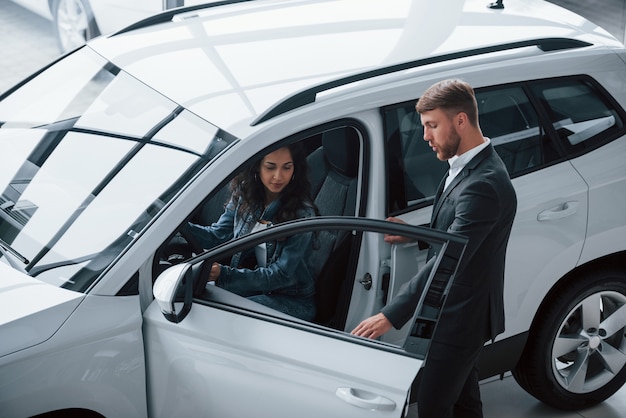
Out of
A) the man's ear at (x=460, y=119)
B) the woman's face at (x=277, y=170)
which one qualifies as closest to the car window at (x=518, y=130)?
the man's ear at (x=460, y=119)

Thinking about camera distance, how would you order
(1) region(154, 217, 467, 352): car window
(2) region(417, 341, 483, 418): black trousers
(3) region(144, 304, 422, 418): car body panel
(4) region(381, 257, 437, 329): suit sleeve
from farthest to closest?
1. (2) region(417, 341, 483, 418): black trousers
2. (4) region(381, 257, 437, 329): suit sleeve
3. (3) region(144, 304, 422, 418): car body panel
4. (1) region(154, 217, 467, 352): car window

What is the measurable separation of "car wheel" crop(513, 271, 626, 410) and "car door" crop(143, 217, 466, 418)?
1.20 metres

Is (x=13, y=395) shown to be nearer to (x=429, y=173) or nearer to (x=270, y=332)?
(x=270, y=332)

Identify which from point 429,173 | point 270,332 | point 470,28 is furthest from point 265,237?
point 470,28

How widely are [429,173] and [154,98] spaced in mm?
1002

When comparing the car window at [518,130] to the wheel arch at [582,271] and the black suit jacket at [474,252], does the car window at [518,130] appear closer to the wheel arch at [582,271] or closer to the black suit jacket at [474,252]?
the black suit jacket at [474,252]

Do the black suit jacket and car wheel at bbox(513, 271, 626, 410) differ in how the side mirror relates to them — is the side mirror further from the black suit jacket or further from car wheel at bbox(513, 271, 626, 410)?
car wheel at bbox(513, 271, 626, 410)

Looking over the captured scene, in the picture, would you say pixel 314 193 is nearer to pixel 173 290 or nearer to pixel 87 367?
pixel 173 290

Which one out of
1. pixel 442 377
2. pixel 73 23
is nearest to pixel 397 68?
pixel 442 377

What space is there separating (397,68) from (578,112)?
795mm

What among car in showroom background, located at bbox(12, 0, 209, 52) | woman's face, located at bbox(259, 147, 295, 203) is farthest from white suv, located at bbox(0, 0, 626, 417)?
car in showroom background, located at bbox(12, 0, 209, 52)

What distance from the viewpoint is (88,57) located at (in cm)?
329

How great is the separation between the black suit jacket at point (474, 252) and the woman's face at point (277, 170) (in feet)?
1.98

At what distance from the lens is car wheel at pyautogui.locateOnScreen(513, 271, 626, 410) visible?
3486 mm
